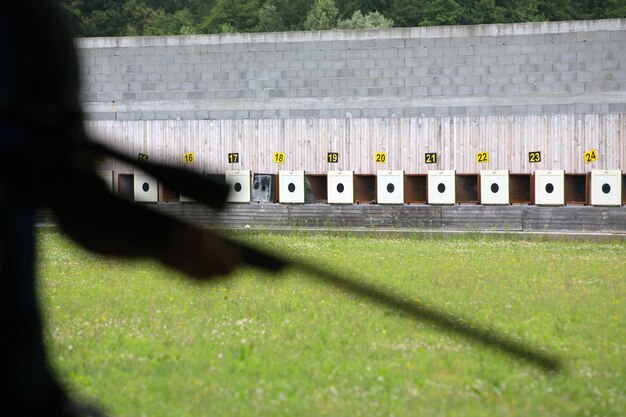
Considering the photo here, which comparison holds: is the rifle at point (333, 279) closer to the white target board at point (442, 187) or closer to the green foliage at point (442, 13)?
the white target board at point (442, 187)

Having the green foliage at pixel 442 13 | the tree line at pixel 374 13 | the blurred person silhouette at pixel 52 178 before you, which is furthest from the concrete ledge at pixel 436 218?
the green foliage at pixel 442 13

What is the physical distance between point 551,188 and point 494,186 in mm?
1308

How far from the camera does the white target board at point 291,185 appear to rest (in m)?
25.8

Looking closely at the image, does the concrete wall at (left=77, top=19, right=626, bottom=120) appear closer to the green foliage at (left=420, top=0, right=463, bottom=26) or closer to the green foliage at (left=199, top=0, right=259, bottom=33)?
the green foliage at (left=199, top=0, right=259, bottom=33)

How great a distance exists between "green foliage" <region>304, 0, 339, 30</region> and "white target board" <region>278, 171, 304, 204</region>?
37533 millimetres

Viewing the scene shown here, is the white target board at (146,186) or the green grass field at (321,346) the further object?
the green grass field at (321,346)

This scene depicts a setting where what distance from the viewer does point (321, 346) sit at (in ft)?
23.9

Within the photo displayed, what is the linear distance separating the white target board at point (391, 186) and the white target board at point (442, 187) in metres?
0.70

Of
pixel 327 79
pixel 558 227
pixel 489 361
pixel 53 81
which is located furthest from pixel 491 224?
pixel 53 81

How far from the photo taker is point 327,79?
26.3m

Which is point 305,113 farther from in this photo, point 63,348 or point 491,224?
point 63,348

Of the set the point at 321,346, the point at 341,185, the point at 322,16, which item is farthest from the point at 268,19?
the point at 321,346

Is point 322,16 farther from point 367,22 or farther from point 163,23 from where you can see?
point 163,23

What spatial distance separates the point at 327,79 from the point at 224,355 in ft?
65.3
